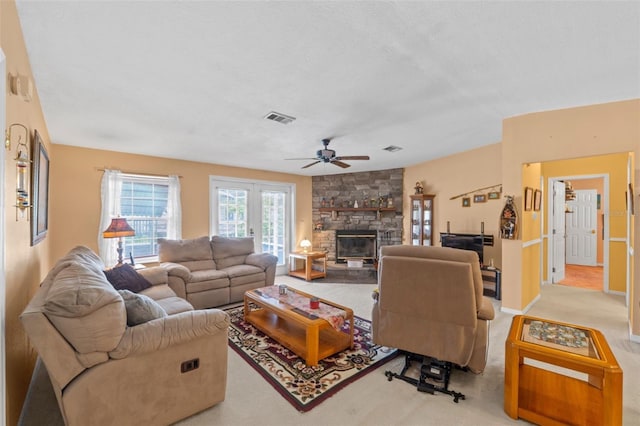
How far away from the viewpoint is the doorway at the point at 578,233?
5453mm

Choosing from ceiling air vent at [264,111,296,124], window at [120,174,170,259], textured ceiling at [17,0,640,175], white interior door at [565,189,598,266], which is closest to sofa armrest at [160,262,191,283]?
window at [120,174,170,259]

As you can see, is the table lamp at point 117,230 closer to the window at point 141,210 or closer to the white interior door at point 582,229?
the window at point 141,210

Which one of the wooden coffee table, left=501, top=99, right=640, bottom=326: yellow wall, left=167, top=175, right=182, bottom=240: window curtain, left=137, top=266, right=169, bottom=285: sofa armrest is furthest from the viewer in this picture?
left=167, top=175, right=182, bottom=240: window curtain

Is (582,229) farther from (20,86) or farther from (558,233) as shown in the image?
(20,86)

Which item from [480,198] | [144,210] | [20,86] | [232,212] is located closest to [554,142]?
[480,198]

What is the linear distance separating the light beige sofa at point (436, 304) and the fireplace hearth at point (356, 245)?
4034 millimetres

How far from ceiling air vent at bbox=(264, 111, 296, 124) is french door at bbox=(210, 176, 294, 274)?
108 inches

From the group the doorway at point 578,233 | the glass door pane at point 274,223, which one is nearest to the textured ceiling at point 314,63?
the glass door pane at point 274,223

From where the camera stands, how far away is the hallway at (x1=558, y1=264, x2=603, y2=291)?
5.27 m

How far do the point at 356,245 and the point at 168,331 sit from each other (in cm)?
516

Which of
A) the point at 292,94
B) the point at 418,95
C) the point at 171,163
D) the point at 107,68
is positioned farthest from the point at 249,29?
the point at 171,163

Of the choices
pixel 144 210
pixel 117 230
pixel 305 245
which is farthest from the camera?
pixel 305 245

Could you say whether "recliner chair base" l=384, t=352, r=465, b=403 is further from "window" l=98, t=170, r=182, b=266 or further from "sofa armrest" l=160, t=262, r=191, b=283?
"window" l=98, t=170, r=182, b=266

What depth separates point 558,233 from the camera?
5.51 metres
